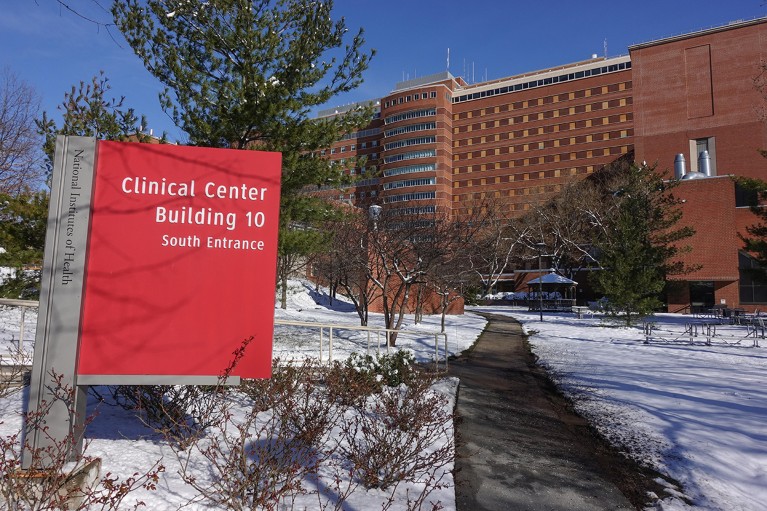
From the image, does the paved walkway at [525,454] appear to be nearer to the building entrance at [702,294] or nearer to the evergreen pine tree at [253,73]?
the evergreen pine tree at [253,73]

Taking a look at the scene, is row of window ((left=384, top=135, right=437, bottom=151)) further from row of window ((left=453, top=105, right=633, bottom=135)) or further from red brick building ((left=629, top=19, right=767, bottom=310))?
red brick building ((left=629, top=19, right=767, bottom=310))

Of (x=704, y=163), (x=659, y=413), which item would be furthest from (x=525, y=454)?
(x=704, y=163)

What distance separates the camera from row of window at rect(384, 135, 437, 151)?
294ft

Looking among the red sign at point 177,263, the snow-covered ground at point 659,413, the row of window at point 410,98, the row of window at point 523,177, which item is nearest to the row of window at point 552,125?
the row of window at point 523,177

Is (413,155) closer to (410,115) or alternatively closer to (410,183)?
(410,183)

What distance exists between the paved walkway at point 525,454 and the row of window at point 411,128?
84132 millimetres

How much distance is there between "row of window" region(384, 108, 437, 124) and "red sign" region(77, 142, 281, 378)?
90.5m

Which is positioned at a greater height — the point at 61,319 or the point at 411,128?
the point at 411,128

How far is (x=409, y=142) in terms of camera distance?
3597 inches

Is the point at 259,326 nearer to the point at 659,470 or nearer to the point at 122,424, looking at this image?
the point at 122,424

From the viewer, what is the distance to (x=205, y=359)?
3.79 m

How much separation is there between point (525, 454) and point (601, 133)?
82.8 meters

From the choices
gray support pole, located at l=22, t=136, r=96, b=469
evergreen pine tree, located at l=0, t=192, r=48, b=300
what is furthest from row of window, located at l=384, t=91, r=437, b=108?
gray support pole, located at l=22, t=136, r=96, b=469

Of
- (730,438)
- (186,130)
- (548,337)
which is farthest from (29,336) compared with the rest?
(548,337)
